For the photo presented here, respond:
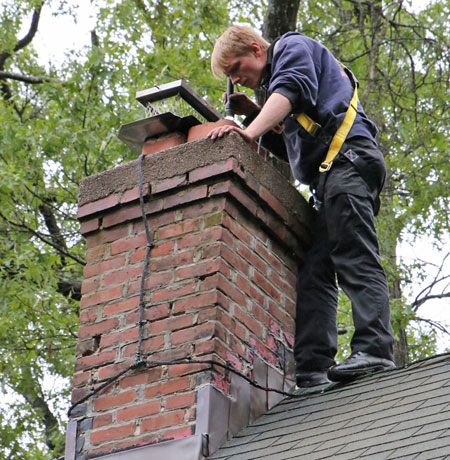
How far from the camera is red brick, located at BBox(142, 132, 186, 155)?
4945 mm

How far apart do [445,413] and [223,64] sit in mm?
2359

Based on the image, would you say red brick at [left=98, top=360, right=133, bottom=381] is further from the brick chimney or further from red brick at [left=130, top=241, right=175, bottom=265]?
red brick at [left=130, top=241, right=175, bottom=265]

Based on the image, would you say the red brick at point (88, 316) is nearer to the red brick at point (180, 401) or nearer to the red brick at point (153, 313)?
the red brick at point (153, 313)

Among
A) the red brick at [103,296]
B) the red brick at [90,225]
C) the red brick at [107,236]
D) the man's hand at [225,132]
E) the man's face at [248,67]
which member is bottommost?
the red brick at [103,296]

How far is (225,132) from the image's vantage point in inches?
181

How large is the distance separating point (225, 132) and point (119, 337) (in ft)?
3.45

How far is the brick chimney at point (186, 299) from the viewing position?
4137 millimetres

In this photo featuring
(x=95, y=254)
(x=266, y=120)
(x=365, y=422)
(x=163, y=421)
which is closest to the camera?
(x=365, y=422)

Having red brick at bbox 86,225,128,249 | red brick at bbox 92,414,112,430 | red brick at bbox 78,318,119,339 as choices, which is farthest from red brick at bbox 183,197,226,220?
red brick at bbox 92,414,112,430

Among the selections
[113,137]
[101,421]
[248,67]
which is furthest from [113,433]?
[113,137]

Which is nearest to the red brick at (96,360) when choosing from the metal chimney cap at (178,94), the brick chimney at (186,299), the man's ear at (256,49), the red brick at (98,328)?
the brick chimney at (186,299)

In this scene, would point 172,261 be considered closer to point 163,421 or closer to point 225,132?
point 225,132

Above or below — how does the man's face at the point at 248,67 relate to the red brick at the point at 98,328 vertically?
above

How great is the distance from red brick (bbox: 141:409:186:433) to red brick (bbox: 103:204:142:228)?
3.43 ft
